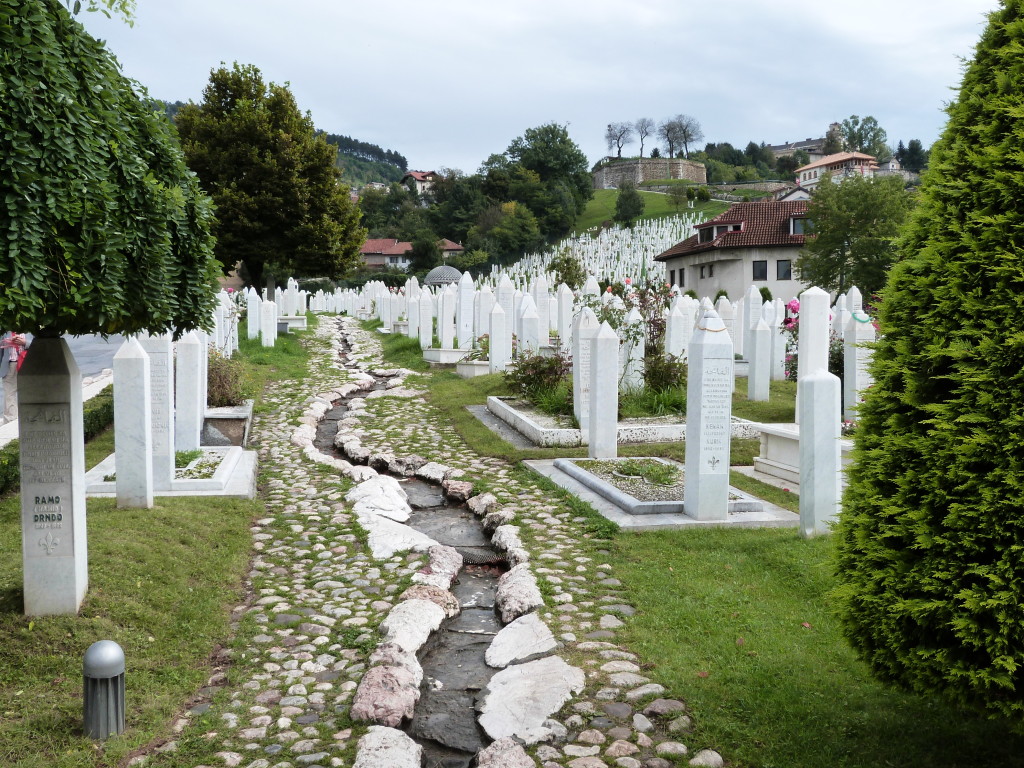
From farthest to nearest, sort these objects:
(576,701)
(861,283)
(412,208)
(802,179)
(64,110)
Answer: (802,179) < (412,208) < (861,283) < (576,701) < (64,110)

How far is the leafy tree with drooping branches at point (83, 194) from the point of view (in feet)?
11.2

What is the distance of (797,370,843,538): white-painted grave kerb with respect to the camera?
652 centimetres

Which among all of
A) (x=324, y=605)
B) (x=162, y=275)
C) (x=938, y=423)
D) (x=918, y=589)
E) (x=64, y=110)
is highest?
(x=64, y=110)

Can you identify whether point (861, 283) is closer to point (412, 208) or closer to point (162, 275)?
point (162, 275)

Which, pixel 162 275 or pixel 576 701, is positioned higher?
pixel 162 275

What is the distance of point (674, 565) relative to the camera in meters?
6.26

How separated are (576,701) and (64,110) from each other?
375 cm

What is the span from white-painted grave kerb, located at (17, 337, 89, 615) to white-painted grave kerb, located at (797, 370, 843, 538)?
5317 millimetres

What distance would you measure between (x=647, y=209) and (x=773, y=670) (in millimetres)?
90157

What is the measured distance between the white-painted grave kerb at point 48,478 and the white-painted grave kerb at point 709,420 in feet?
16.1

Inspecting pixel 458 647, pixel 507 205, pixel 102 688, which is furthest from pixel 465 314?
pixel 507 205

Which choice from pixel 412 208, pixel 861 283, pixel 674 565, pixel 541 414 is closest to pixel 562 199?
pixel 412 208

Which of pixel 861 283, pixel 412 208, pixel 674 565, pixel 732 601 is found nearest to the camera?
pixel 732 601

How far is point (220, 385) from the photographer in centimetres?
1288
